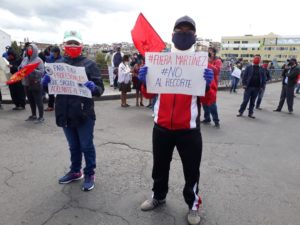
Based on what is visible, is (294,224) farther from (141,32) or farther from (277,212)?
(141,32)

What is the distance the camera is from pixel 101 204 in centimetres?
330

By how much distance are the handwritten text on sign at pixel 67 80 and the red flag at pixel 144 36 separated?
0.77 metres

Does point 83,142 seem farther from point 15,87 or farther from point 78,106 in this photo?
point 15,87

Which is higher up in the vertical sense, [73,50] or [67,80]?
[73,50]

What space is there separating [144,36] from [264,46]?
103 metres

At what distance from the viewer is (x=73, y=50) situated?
332 centimetres

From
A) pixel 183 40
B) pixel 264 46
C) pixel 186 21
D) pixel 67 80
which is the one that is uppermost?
pixel 264 46

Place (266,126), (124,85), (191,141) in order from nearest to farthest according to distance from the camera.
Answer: (191,141)
(266,126)
(124,85)

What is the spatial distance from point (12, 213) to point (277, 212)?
3185 millimetres

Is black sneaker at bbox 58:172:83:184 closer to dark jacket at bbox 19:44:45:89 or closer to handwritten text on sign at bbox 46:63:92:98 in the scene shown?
handwritten text on sign at bbox 46:63:92:98

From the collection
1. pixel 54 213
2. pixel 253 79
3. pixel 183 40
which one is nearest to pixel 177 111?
pixel 183 40

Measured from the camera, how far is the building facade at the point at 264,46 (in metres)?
90.0

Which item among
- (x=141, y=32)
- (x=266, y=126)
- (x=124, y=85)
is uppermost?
(x=141, y=32)

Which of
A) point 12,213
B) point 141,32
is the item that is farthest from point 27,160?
point 141,32
